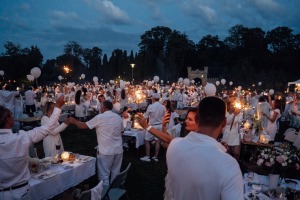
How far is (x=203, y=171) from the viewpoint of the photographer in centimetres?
192

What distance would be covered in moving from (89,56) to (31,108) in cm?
6899

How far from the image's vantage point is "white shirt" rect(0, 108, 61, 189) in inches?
133

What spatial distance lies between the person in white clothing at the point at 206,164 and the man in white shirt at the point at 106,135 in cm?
386

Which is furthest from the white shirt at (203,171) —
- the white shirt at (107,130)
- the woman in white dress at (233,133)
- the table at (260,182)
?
the woman in white dress at (233,133)

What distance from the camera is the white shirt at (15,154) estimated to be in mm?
3389

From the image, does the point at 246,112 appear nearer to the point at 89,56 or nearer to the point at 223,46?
the point at 223,46

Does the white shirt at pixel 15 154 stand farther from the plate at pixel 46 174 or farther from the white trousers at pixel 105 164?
the white trousers at pixel 105 164

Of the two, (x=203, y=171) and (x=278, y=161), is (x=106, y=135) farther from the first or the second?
(x=203, y=171)

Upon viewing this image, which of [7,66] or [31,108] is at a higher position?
[7,66]

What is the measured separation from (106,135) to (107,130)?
0.11 metres

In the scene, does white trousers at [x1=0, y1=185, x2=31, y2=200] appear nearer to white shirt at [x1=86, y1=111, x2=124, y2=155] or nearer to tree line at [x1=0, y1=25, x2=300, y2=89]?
white shirt at [x1=86, y1=111, x2=124, y2=155]

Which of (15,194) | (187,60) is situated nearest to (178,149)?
(15,194)

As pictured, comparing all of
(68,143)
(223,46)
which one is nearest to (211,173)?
(68,143)

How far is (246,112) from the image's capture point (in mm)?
13477
